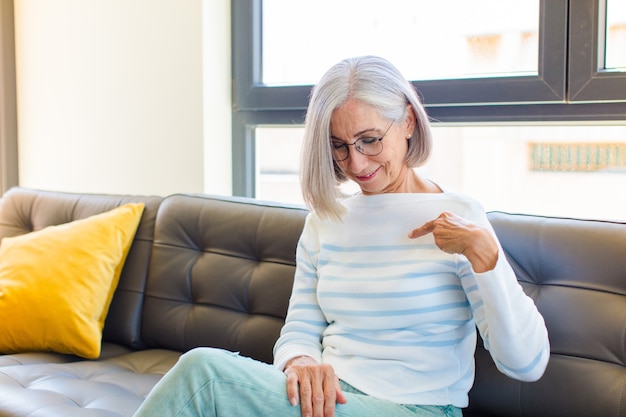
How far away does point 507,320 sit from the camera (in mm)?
1390

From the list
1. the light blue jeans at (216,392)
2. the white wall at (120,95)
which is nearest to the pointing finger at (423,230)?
the light blue jeans at (216,392)

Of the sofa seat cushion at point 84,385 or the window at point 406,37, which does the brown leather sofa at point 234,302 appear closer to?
the sofa seat cushion at point 84,385

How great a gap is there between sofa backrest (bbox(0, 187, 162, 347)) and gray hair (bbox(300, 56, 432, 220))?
32.7 inches

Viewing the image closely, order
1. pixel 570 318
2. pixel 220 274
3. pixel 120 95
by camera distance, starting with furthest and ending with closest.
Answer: pixel 120 95 < pixel 220 274 < pixel 570 318

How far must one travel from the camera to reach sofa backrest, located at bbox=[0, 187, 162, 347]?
2273mm

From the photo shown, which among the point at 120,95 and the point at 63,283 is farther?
the point at 120,95

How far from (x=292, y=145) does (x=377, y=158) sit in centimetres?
113

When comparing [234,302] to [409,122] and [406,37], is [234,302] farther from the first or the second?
[406,37]

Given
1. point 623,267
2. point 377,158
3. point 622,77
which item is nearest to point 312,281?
point 377,158

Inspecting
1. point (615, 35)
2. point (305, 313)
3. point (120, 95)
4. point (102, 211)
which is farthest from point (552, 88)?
point (120, 95)

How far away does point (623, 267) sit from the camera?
157 cm

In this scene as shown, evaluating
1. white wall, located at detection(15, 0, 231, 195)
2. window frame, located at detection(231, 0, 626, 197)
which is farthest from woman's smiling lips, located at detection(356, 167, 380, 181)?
white wall, located at detection(15, 0, 231, 195)

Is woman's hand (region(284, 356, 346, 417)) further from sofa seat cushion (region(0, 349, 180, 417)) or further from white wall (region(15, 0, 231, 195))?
white wall (region(15, 0, 231, 195))

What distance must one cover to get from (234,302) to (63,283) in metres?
0.50
